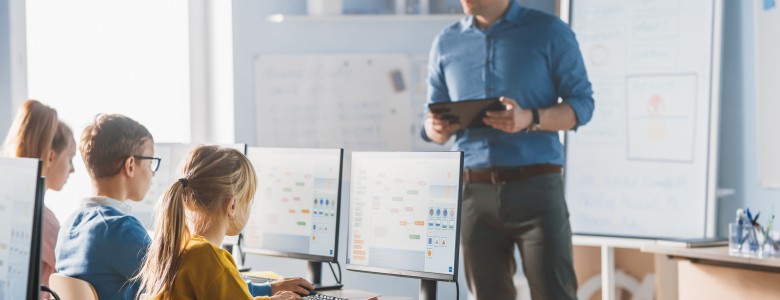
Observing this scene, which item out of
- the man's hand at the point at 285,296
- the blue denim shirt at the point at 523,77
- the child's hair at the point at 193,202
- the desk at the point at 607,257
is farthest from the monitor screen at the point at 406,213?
the desk at the point at 607,257

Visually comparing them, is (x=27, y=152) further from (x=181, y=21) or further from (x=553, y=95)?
(x=181, y=21)

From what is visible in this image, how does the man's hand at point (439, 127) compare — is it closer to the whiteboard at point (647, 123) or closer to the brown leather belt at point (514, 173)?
the brown leather belt at point (514, 173)

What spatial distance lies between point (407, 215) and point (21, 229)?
3.31 ft

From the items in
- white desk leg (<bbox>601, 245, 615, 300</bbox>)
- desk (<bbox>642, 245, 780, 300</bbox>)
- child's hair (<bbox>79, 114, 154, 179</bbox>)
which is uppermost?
child's hair (<bbox>79, 114, 154, 179</bbox>)

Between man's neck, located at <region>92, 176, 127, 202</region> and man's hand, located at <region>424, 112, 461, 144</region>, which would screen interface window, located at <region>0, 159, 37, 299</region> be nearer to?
man's neck, located at <region>92, 176, 127, 202</region>

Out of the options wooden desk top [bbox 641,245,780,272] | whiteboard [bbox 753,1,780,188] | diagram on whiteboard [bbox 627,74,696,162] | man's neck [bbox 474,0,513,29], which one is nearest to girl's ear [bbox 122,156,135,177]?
man's neck [bbox 474,0,513,29]

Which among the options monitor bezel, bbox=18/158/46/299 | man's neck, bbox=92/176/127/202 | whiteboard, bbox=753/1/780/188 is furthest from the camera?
whiteboard, bbox=753/1/780/188

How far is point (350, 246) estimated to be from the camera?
267 centimetres

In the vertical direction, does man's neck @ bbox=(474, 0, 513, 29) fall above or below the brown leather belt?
above

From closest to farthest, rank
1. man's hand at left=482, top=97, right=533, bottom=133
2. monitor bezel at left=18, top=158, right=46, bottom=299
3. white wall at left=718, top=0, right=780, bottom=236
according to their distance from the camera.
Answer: monitor bezel at left=18, top=158, right=46, bottom=299 → man's hand at left=482, top=97, right=533, bottom=133 → white wall at left=718, top=0, right=780, bottom=236

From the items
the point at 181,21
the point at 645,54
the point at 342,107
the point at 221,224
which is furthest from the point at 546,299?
the point at 181,21

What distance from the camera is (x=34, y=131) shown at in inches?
114

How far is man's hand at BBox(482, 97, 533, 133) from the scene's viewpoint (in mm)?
2912

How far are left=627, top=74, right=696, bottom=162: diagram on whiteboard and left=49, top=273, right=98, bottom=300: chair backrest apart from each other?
2.58 metres
